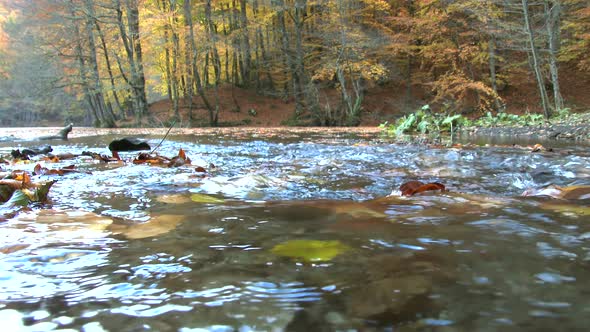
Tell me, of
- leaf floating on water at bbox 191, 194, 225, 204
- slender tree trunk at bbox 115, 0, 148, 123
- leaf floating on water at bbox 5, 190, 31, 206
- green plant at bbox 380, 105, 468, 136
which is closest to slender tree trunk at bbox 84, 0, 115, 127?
slender tree trunk at bbox 115, 0, 148, 123

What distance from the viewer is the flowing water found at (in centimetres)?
103

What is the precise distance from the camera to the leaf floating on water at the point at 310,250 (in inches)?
57.9

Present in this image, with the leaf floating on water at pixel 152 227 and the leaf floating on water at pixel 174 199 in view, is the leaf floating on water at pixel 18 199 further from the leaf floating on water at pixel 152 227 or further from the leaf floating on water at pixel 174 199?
the leaf floating on water at pixel 152 227

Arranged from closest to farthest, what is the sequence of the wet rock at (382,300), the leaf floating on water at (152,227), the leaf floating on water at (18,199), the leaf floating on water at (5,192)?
the wet rock at (382,300), the leaf floating on water at (152,227), the leaf floating on water at (18,199), the leaf floating on water at (5,192)

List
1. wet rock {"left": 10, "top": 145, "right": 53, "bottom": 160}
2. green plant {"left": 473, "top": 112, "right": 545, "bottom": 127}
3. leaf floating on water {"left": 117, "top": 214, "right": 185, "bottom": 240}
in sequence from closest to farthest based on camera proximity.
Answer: leaf floating on water {"left": 117, "top": 214, "right": 185, "bottom": 240}
wet rock {"left": 10, "top": 145, "right": 53, "bottom": 160}
green plant {"left": 473, "top": 112, "right": 545, "bottom": 127}

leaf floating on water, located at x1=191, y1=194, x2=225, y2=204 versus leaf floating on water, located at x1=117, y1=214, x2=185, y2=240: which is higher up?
leaf floating on water, located at x1=117, y1=214, x2=185, y2=240

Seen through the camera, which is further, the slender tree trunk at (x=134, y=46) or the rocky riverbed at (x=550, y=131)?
the slender tree trunk at (x=134, y=46)

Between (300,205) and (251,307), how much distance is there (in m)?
1.49

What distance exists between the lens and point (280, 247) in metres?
1.62

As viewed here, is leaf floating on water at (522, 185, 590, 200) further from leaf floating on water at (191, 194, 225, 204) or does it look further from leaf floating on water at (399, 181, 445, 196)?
leaf floating on water at (191, 194, 225, 204)

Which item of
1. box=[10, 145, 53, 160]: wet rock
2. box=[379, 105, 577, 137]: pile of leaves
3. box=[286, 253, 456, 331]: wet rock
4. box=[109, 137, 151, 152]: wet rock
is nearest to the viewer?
box=[286, 253, 456, 331]: wet rock

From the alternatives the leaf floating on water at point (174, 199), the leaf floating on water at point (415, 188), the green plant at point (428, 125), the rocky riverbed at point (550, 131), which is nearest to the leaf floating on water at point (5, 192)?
the leaf floating on water at point (174, 199)

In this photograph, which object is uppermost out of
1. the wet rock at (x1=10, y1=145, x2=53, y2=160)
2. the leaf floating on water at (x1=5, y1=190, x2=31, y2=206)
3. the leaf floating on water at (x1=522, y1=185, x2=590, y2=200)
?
the wet rock at (x1=10, y1=145, x2=53, y2=160)

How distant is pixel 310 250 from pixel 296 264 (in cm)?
16
